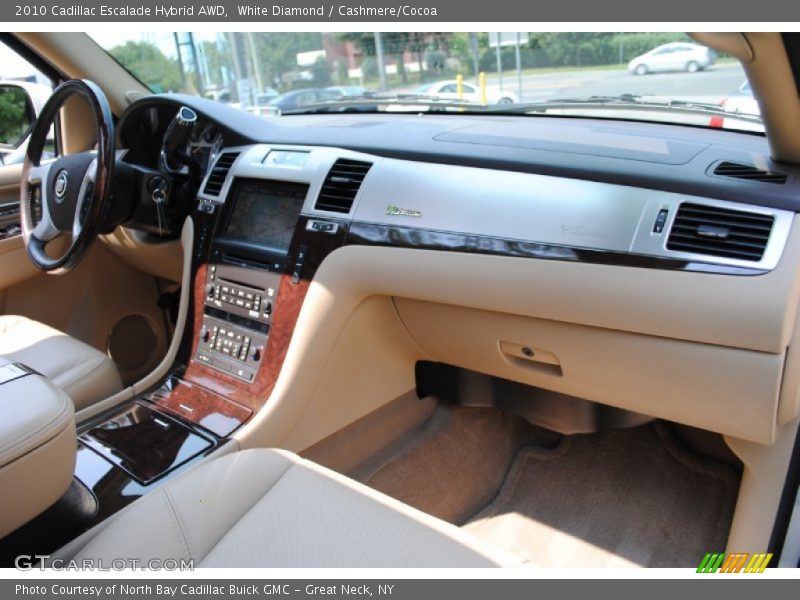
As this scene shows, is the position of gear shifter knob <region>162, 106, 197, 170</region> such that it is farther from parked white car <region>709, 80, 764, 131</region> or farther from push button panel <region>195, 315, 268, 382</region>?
parked white car <region>709, 80, 764, 131</region>

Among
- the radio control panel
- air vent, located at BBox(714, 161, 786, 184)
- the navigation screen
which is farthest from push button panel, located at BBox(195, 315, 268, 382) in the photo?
air vent, located at BBox(714, 161, 786, 184)

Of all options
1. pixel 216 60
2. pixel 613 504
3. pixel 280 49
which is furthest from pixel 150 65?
pixel 613 504

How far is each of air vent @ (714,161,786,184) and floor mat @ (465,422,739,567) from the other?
945mm

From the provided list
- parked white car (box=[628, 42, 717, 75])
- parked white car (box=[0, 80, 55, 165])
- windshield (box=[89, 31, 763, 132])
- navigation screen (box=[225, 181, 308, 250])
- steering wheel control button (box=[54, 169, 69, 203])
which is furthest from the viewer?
parked white car (box=[0, 80, 55, 165])

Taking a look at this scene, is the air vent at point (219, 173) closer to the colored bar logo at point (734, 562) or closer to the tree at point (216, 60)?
the tree at point (216, 60)

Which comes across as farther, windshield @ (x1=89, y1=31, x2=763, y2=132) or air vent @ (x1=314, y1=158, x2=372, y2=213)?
air vent @ (x1=314, y1=158, x2=372, y2=213)

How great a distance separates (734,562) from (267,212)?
154 centimetres

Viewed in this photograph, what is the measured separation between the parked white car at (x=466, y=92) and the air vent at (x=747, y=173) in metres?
0.82

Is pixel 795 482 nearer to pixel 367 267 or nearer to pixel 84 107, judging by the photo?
pixel 367 267

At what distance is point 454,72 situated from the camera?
7.06ft

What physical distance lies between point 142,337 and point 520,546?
174 cm

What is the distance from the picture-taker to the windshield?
1.64 meters

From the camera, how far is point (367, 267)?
5.63 ft

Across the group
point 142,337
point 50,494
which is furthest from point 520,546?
point 142,337
